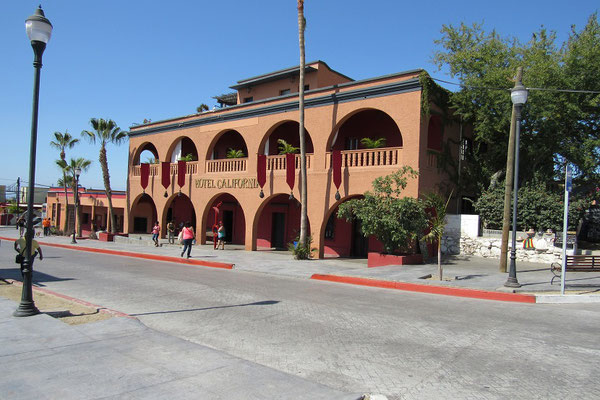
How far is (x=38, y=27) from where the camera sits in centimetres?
761

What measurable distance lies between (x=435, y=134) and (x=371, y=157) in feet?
11.4

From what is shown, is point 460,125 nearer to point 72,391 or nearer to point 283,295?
point 283,295

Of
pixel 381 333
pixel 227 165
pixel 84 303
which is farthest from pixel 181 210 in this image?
pixel 381 333

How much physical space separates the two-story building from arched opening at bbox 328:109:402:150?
52 millimetres

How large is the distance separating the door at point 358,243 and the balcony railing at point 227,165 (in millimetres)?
6881

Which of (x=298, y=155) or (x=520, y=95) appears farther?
(x=298, y=155)

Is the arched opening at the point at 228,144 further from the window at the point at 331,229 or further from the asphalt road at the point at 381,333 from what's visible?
the asphalt road at the point at 381,333

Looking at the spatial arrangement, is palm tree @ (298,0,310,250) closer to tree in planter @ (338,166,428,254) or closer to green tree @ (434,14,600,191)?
tree in planter @ (338,166,428,254)

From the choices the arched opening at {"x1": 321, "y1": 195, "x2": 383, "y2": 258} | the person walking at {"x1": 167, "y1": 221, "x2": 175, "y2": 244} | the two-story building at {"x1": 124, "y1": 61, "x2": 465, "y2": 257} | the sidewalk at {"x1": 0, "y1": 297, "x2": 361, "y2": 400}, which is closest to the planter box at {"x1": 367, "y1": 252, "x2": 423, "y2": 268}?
the two-story building at {"x1": 124, "y1": 61, "x2": 465, "y2": 257}

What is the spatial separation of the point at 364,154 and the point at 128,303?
12.3 m

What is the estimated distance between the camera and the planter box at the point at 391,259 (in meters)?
16.1

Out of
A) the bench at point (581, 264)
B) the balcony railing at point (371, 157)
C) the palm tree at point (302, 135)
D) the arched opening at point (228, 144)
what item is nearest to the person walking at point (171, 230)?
the arched opening at point (228, 144)

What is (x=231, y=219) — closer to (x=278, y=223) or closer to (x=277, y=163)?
(x=278, y=223)

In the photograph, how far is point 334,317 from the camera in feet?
27.5
